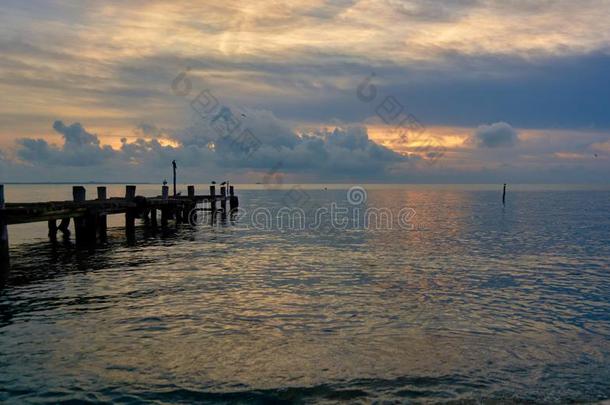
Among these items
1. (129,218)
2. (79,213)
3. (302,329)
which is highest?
(79,213)

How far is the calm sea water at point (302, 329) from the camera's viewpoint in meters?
8.94

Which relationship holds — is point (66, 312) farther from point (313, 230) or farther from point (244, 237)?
point (313, 230)

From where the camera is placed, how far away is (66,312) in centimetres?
1388

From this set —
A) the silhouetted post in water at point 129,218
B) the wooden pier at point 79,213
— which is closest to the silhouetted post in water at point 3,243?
the wooden pier at point 79,213

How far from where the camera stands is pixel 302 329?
487 inches

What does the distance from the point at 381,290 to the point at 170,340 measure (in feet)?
26.6

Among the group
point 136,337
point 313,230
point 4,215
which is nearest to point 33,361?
point 136,337

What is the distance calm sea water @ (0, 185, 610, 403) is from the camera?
8.94 m

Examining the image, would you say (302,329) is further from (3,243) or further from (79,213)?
(79,213)

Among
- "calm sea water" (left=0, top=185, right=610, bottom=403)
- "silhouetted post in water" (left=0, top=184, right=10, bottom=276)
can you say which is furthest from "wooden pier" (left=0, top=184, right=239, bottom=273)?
"calm sea water" (left=0, top=185, right=610, bottom=403)

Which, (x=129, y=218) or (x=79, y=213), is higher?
(x=79, y=213)

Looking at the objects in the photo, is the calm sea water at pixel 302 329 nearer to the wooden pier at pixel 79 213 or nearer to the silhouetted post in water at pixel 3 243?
the silhouetted post in water at pixel 3 243

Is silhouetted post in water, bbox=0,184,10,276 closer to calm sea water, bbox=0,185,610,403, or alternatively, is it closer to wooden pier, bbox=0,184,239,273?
wooden pier, bbox=0,184,239,273

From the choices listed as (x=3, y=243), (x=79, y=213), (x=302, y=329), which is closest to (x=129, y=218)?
(x=79, y=213)
